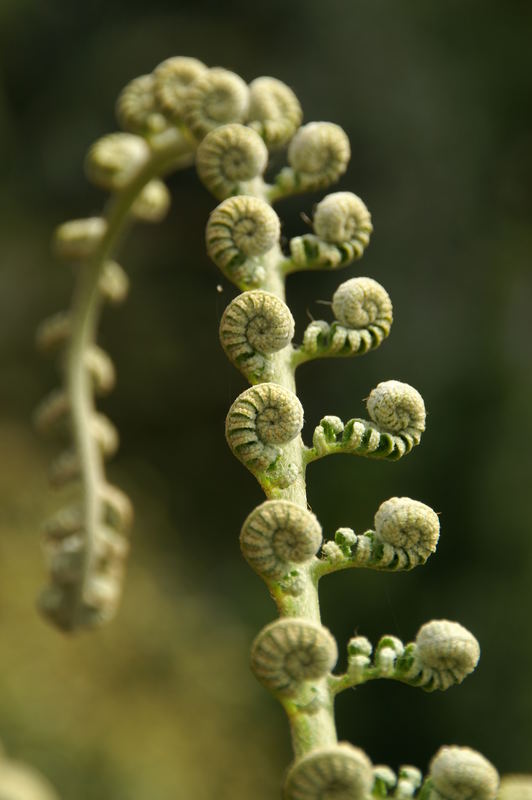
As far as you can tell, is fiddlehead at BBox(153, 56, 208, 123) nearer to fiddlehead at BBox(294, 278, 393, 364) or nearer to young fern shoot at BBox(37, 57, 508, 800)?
young fern shoot at BBox(37, 57, 508, 800)

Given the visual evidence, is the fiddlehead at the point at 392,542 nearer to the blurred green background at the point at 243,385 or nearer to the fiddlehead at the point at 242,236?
the fiddlehead at the point at 242,236

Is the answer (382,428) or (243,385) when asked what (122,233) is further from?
(243,385)

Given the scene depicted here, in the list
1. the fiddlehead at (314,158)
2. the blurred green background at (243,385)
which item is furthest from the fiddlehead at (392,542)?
the blurred green background at (243,385)

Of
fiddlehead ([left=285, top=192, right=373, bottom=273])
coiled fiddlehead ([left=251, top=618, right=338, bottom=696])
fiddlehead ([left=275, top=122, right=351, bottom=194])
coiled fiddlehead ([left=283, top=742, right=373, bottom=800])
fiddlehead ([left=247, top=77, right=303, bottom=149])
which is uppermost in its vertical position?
fiddlehead ([left=247, top=77, right=303, bottom=149])

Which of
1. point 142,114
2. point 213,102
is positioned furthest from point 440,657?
point 142,114

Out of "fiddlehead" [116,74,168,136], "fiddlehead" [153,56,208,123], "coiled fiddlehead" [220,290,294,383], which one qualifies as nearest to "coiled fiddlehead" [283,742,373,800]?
"coiled fiddlehead" [220,290,294,383]
